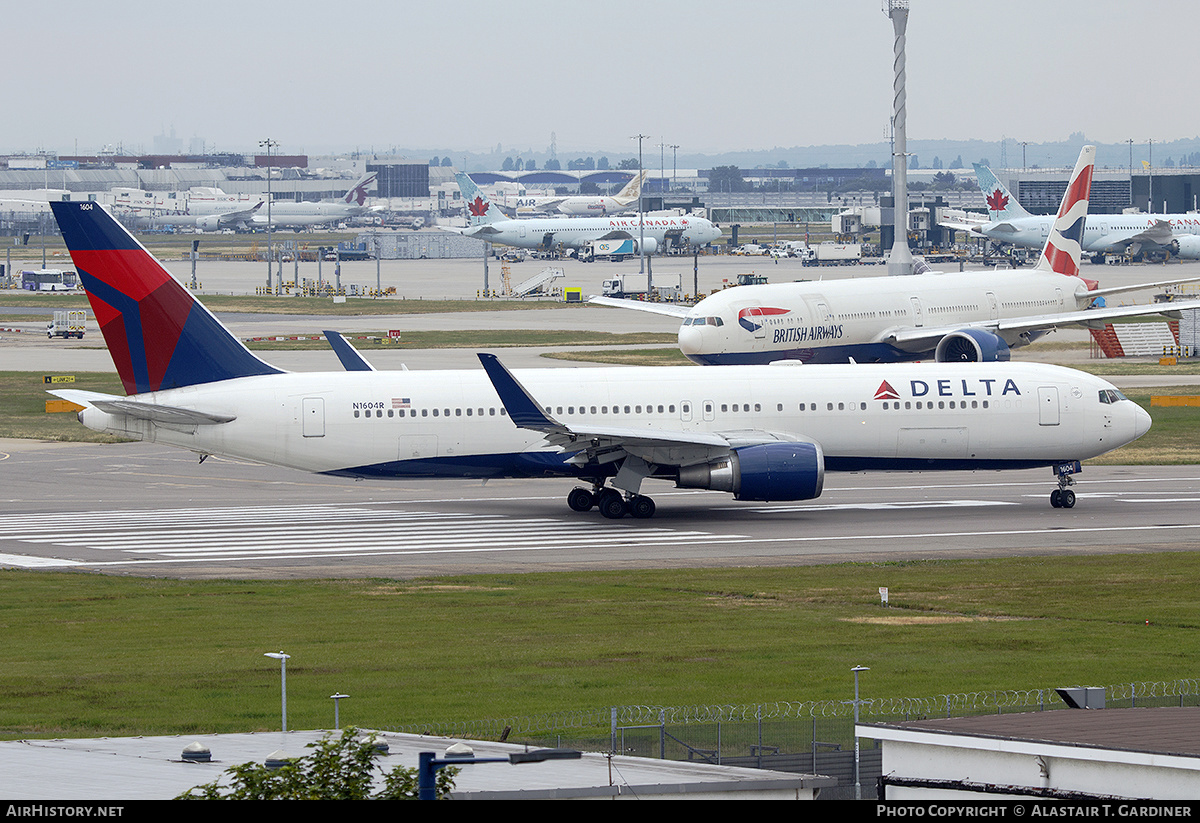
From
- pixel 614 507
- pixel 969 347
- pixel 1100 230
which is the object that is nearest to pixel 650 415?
pixel 614 507

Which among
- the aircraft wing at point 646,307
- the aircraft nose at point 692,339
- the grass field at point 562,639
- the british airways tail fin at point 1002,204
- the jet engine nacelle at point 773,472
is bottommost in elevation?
the grass field at point 562,639

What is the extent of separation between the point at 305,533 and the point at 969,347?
35.1 m

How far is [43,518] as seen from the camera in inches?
1892

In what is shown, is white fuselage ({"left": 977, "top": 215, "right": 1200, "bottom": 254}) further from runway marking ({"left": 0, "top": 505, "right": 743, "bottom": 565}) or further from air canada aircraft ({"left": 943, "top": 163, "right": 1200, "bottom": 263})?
runway marking ({"left": 0, "top": 505, "right": 743, "bottom": 565})

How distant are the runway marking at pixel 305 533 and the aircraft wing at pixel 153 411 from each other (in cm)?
323

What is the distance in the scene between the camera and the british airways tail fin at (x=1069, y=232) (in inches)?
3287

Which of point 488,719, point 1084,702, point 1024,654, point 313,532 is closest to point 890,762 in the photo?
point 1084,702

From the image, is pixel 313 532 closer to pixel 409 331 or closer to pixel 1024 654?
pixel 1024 654

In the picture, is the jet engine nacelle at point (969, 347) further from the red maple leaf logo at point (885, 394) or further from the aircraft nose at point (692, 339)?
the red maple leaf logo at point (885, 394)

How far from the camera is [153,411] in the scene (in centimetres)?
4431

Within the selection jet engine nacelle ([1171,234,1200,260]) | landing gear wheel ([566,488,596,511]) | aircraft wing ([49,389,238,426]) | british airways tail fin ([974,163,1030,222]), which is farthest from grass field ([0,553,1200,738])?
british airways tail fin ([974,163,1030,222])

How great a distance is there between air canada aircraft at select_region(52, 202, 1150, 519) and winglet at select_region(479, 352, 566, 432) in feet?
0.16

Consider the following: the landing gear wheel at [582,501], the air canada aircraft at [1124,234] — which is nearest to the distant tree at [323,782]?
the landing gear wheel at [582,501]
